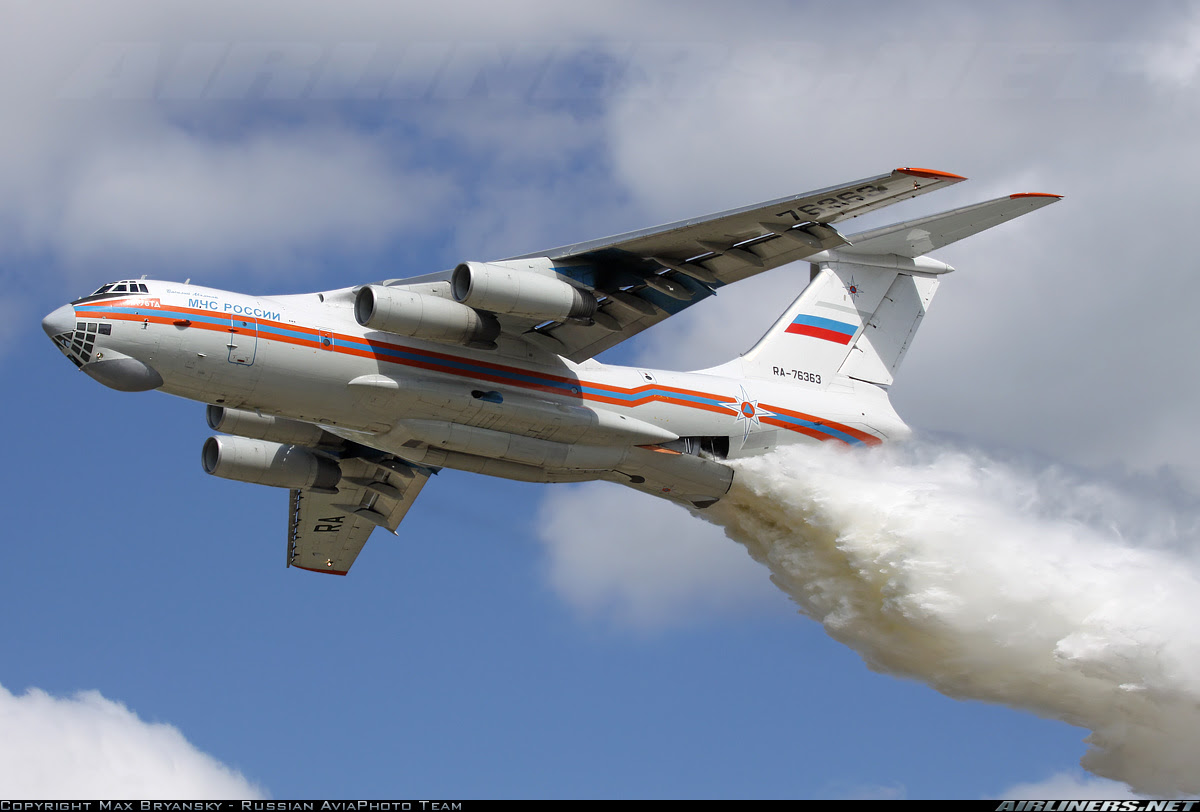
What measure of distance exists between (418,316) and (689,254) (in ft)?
9.09

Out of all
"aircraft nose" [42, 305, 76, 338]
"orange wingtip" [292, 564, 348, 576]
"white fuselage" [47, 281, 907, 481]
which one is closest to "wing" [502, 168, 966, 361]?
"white fuselage" [47, 281, 907, 481]

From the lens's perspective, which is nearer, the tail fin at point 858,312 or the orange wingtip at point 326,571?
the tail fin at point 858,312

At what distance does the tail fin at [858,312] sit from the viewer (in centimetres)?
1664

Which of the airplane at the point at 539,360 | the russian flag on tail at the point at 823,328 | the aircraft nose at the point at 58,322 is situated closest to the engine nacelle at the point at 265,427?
the airplane at the point at 539,360

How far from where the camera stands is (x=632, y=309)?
14.9 metres

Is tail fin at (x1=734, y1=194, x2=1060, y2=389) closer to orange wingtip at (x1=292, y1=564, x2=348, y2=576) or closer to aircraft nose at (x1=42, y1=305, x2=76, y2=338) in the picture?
orange wingtip at (x1=292, y1=564, x2=348, y2=576)

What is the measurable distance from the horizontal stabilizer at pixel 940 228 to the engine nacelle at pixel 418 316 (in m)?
4.41

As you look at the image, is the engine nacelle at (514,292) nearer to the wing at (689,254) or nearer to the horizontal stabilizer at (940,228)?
the wing at (689,254)

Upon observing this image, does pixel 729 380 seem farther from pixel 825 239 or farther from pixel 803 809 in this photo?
pixel 803 809

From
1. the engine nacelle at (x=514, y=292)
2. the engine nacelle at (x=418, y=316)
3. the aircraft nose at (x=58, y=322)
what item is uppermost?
the engine nacelle at (x=514, y=292)

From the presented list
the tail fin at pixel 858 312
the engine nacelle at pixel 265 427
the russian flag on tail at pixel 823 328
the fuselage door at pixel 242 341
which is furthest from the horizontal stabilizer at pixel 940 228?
the fuselage door at pixel 242 341

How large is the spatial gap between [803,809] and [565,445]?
450 centimetres

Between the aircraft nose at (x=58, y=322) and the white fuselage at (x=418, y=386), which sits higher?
the white fuselage at (x=418, y=386)

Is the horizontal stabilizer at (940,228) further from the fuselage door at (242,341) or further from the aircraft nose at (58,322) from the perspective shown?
the aircraft nose at (58,322)
